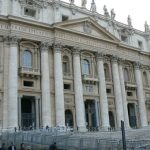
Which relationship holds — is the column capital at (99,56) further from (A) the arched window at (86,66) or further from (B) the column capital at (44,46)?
(B) the column capital at (44,46)

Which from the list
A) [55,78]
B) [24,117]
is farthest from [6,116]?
[55,78]

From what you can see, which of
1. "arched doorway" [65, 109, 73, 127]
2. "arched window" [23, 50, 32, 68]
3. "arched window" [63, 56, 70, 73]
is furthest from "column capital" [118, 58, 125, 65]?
"arched window" [23, 50, 32, 68]

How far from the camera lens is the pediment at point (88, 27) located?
36119mm

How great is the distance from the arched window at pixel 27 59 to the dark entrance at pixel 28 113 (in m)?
3.96

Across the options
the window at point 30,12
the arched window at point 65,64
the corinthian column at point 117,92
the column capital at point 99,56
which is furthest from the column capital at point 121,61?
the window at point 30,12

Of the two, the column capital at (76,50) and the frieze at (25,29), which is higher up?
the frieze at (25,29)

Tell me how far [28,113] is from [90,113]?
8.96 meters

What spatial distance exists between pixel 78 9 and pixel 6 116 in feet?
61.6

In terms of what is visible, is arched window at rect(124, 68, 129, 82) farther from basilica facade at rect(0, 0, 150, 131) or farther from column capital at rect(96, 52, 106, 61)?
column capital at rect(96, 52, 106, 61)

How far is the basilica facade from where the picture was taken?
31.4m

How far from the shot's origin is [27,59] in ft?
109

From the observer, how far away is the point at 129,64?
43.8m

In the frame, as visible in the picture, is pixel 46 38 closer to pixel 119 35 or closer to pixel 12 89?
pixel 12 89

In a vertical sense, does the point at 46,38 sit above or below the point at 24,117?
above
